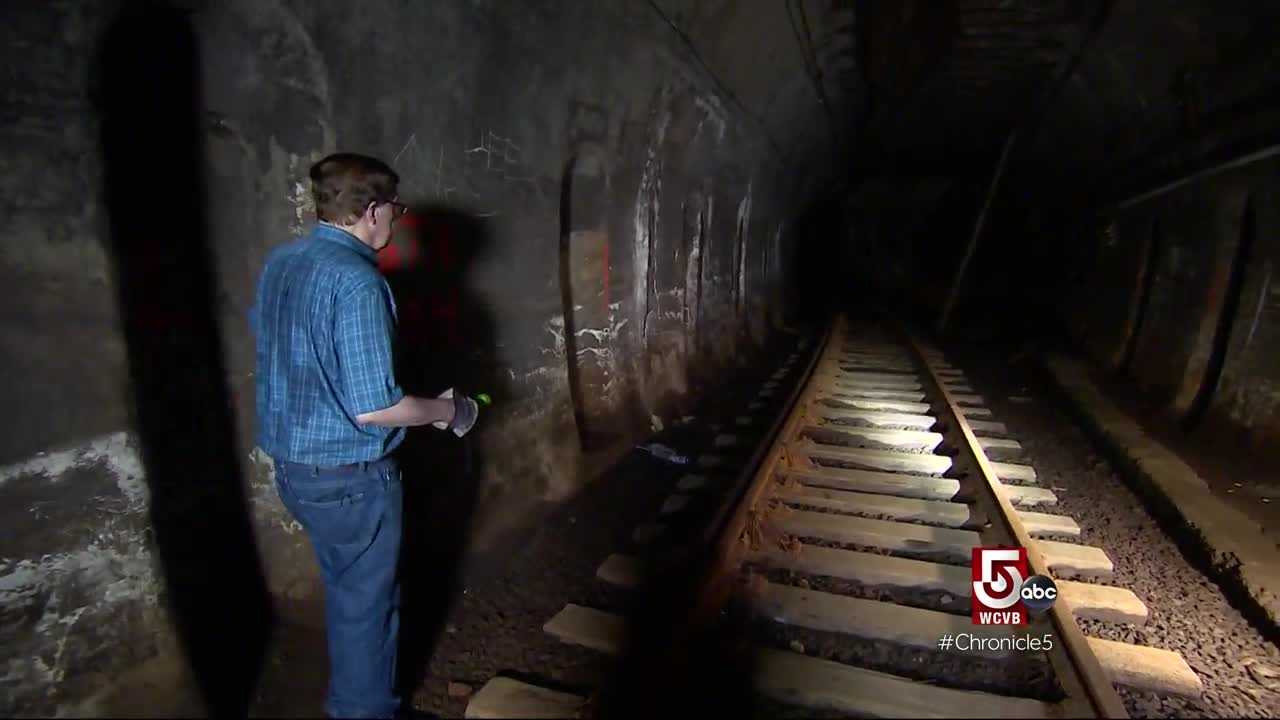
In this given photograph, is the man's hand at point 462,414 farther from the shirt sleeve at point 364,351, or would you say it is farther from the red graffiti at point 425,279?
the red graffiti at point 425,279

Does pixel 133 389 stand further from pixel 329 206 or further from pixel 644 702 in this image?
pixel 644 702

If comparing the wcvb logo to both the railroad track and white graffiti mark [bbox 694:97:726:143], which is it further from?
white graffiti mark [bbox 694:97:726:143]

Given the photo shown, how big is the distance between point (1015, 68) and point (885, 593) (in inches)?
305

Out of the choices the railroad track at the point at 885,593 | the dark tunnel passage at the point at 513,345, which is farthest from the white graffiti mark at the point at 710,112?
the railroad track at the point at 885,593

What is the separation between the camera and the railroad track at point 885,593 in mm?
2152

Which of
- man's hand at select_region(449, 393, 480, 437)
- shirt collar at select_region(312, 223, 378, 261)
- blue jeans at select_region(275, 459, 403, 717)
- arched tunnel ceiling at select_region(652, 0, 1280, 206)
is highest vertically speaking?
arched tunnel ceiling at select_region(652, 0, 1280, 206)

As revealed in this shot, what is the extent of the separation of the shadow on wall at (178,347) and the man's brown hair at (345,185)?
0.73m

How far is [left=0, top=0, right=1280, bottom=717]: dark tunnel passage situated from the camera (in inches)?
79.5

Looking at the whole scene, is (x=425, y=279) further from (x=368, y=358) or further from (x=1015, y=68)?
(x=1015, y=68)

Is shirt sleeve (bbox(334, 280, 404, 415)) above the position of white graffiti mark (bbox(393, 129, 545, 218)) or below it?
below

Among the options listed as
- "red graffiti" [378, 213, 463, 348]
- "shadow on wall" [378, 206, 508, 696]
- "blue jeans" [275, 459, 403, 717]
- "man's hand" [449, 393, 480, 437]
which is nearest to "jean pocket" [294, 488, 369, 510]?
"blue jeans" [275, 459, 403, 717]

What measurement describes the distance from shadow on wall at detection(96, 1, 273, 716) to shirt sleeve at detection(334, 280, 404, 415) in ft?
2.95

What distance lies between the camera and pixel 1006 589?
264 cm

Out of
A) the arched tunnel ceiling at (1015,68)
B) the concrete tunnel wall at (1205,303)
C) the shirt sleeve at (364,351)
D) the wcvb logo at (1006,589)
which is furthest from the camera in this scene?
the arched tunnel ceiling at (1015,68)
